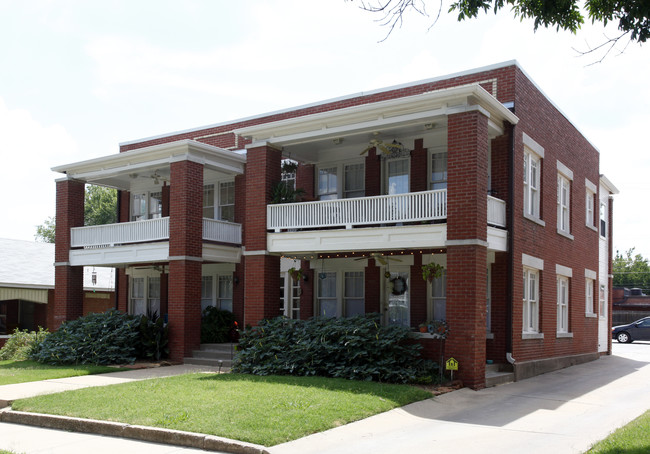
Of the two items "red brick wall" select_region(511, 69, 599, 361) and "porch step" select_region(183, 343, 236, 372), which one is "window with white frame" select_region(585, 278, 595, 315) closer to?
"red brick wall" select_region(511, 69, 599, 361)

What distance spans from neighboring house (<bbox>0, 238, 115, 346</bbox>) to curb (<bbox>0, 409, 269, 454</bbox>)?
1613 centimetres

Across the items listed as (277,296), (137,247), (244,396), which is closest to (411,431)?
(244,396)

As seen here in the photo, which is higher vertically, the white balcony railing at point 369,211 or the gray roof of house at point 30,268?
the white balcony railing at point 369,211

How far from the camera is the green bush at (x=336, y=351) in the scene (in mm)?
14352

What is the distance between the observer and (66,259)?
23000mm

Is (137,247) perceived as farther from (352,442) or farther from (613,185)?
(613,185)

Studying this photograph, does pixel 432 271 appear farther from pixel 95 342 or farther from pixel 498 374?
pixel 95 342

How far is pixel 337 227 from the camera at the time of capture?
58.8 feet

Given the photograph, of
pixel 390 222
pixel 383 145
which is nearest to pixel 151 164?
pixel 383 145

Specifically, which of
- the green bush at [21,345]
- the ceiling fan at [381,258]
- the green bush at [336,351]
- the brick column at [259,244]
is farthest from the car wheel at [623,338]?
the green bush at [21,345]

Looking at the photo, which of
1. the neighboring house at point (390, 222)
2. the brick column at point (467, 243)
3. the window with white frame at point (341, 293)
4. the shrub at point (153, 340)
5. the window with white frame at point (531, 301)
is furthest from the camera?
the window with white frame at point (341, 293)

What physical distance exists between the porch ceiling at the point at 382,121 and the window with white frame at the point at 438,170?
0.81 metres

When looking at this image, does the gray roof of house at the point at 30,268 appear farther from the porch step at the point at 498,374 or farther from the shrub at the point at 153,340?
the porch step at the point at 498,374

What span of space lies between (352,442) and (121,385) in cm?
656
